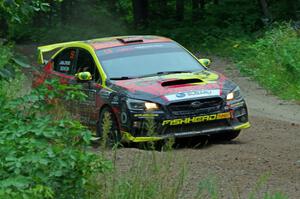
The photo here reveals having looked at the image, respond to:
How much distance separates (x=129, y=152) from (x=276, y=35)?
13135 millimetres

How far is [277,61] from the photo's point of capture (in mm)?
19797

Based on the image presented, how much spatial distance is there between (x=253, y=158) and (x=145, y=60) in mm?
3107

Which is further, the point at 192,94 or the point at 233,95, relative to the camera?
the point at 233,95

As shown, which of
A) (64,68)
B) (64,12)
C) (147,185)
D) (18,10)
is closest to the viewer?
(147,185)

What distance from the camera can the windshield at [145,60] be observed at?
12000 millimetres

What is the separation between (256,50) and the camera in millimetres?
22234

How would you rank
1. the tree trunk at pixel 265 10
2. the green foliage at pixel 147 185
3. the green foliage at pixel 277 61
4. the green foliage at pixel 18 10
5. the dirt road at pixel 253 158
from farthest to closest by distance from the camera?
1. the tree trunk at pixel 265 10
2. the green foliage at pixel 277 61
3. the dirt road at pixel 253 158
4. the green foliage at pixel 18 10
5. the green foliage at pixel 147 185

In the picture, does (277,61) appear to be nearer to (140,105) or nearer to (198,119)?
(198,119)

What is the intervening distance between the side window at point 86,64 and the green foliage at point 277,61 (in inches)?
216

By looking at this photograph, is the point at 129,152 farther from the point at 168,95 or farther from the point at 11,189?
the point at 11,189

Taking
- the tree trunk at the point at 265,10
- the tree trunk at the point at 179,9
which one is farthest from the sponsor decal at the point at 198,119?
the tree trunk at the point at 179,9

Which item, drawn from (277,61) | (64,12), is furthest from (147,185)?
(64,12)

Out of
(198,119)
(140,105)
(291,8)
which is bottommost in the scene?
(291,8)

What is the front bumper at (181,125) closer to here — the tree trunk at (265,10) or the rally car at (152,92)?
the rally car at (152,92)
